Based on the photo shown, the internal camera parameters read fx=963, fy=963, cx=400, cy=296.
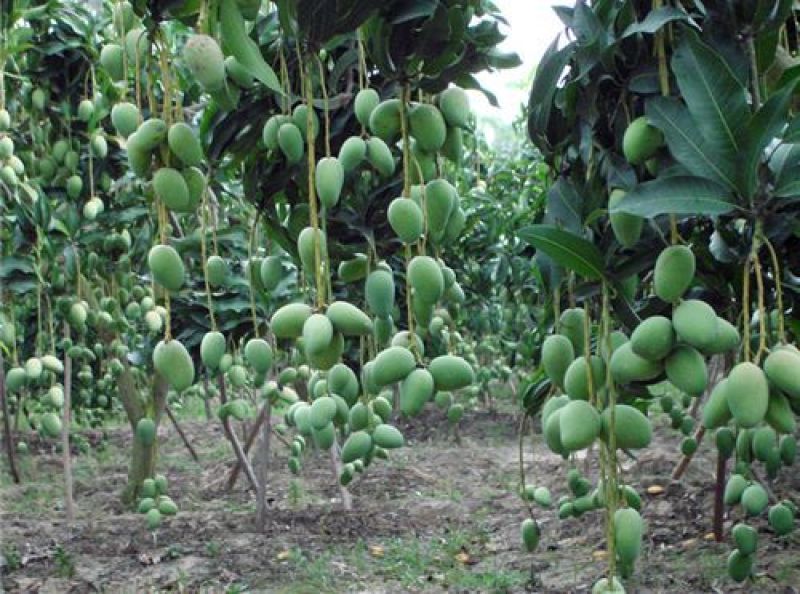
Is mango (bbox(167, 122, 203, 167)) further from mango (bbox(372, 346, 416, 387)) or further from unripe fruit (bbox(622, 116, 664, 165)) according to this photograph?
unripe fruit (bbox(622, 116, 664, 165))

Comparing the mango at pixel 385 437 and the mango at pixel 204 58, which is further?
the mango at pixel 385 437

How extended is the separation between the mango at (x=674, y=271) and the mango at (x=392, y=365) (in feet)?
0.81

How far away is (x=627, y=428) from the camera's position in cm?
86

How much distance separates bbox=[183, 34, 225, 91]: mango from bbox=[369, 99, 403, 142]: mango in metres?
0.17

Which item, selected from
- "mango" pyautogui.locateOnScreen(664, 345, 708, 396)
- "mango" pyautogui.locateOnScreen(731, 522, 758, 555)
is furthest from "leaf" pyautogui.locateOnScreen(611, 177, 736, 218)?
"mango" pyautogui.locateOnScreen(731, 522, 758, 555)

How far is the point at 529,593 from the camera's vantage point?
2.54 m

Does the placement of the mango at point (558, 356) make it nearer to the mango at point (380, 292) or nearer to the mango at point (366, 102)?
the mango at point (380, 292)

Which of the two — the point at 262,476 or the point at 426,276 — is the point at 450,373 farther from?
the point at 262,476

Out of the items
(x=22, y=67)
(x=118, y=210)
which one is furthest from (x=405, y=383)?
(x=22, y=67)

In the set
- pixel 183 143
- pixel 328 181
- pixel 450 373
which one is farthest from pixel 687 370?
pixel 183 143

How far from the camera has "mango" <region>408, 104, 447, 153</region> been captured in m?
0.93

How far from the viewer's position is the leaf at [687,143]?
767mm

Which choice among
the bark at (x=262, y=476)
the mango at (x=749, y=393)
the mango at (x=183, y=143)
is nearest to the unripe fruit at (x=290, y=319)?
the mango at (x=183, y=143)

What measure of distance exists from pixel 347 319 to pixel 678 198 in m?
0.30
